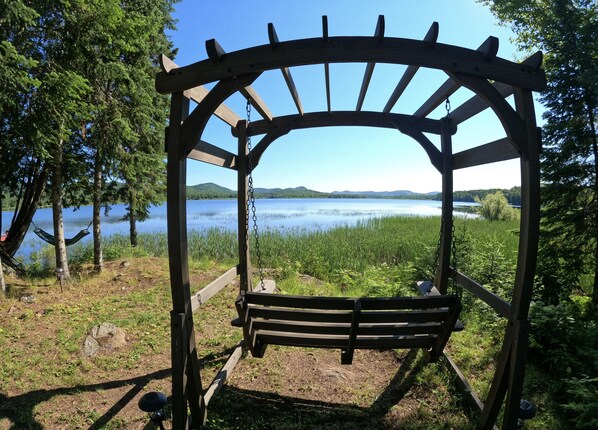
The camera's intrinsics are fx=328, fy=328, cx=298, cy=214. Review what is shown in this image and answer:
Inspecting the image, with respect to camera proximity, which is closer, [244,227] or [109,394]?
[109,394]

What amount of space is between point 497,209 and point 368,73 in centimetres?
2174

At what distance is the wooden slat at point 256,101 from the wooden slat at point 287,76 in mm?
339

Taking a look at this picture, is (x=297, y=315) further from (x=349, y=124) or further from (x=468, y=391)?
(x=349, y=124)

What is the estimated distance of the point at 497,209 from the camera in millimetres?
20781

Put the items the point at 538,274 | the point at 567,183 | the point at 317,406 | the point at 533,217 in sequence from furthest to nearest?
the point at 567,183, the point at 538,274, the point at 317,406, the point at 533,217

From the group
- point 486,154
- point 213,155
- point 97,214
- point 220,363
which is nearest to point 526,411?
point 486,154

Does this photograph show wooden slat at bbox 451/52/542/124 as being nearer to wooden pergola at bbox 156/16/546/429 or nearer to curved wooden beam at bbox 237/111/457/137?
wooden pergola at bbox 156/16/546/429

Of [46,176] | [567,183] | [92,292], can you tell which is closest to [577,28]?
[567,183]

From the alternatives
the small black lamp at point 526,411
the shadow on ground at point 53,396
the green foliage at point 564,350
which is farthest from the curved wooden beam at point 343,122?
the shadow on ground at point 53,396

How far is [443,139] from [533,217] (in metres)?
1.60

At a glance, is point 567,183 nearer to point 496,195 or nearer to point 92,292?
point 92,292

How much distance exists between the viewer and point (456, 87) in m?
2.72

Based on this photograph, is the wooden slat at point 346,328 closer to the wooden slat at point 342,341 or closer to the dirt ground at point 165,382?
the wooden slat at point 342,341

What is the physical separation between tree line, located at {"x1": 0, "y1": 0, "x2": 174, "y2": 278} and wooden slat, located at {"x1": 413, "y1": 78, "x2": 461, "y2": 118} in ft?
15.5
